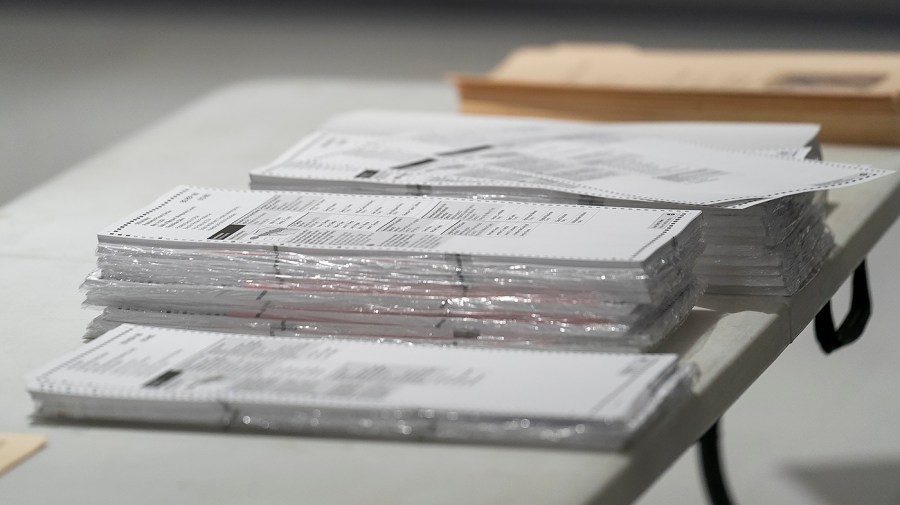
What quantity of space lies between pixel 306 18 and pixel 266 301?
472cm

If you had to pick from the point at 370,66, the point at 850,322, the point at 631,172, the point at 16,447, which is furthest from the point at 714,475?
the point at 370,66

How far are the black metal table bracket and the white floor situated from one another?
1.48 feet

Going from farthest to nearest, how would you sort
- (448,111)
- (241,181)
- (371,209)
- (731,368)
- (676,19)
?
(676,19) < (448,111) < (241,181) < (371,209) < (731,368)

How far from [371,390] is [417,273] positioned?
124 mm

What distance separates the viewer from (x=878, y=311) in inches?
90.5

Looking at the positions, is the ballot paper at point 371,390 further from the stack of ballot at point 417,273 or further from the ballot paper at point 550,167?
the ballot paper at point 550,167

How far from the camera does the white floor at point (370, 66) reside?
1907mm

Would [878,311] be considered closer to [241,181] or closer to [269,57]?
[241,181]

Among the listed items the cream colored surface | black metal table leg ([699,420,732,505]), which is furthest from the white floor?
the cream colored surface

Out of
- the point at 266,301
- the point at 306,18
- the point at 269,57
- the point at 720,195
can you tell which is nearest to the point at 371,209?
the point at 266,301

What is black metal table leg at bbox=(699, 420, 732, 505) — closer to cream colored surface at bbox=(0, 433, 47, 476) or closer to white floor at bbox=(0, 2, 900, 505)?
white floor at bbox=(0, 2, 900, 505)

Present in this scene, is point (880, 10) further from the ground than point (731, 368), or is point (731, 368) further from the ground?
point (731, 368)

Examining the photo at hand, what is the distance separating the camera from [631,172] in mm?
943

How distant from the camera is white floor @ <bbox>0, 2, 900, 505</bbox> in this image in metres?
1.91
